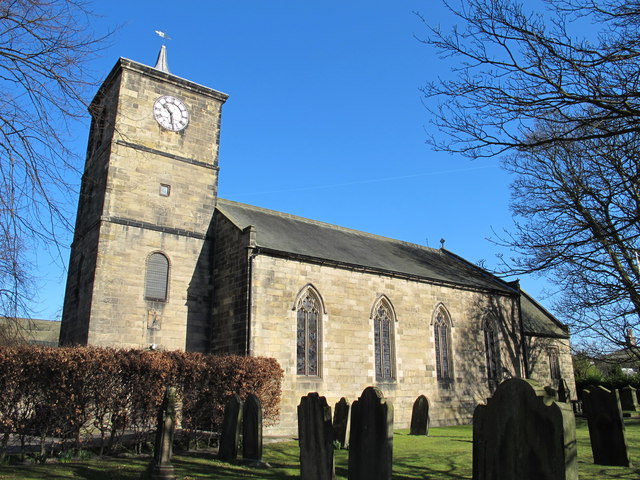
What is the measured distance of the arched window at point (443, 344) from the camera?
22406 millimetres

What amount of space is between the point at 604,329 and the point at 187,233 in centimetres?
1478

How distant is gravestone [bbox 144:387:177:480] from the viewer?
914cm

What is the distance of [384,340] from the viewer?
811 inches

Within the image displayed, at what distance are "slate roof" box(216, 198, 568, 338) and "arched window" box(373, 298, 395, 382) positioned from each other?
164 cm

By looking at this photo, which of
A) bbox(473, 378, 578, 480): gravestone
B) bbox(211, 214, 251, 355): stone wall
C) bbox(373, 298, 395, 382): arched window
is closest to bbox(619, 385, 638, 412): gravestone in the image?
bbox(373, 298, 395, 382): arched window

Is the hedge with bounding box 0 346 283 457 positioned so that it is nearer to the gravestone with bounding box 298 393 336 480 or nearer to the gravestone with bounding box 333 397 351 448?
the gravestone with bounding box 333 397 351 448

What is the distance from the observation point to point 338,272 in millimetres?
19672

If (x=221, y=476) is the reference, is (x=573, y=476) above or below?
above

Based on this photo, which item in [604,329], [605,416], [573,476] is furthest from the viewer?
[604,329]

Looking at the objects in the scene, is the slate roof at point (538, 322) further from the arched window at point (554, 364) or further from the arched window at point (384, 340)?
the arched window at point (384, 340)

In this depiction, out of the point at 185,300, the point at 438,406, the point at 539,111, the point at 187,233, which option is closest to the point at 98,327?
the point at 185,300

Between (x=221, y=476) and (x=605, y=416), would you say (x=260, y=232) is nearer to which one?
(x=221, y=476)

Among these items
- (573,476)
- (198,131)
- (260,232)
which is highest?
(198,131)

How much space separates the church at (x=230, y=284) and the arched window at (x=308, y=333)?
0.04 m
